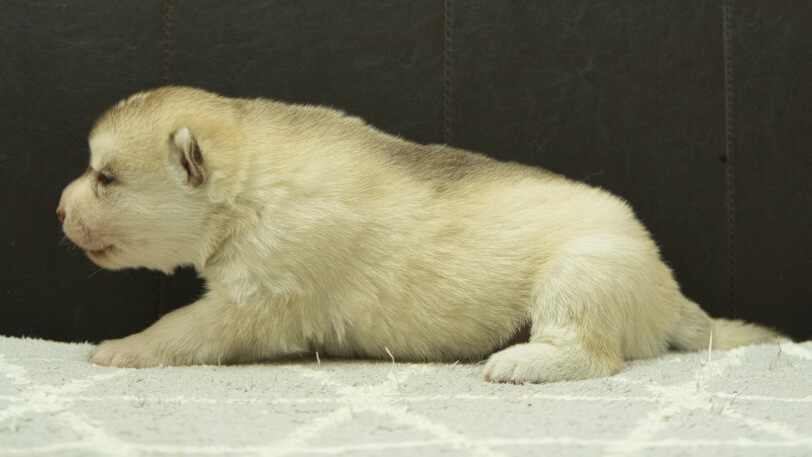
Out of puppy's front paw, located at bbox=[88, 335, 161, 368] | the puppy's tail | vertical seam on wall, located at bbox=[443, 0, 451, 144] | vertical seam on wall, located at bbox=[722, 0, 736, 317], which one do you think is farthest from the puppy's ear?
vertical seam on wall, located at bbox=[722, 0, 736, 317]

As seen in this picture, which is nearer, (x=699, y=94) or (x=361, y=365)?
(x=361, y=365)

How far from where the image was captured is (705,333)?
2.53 meters

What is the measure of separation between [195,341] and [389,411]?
81cm

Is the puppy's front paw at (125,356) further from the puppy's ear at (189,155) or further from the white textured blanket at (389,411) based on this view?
the puppy's ear at (189,155)

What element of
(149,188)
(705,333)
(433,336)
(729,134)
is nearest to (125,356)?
(149,188)

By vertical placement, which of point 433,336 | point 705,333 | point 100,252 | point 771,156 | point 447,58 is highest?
point 447,58

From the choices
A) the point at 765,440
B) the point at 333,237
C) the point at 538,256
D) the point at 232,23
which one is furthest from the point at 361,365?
the point at 232,23

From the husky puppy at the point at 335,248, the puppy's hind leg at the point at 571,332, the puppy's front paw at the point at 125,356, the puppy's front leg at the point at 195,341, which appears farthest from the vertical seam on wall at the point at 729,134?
the puppy's front paw at the point at 125,356

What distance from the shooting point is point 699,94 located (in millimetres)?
2973

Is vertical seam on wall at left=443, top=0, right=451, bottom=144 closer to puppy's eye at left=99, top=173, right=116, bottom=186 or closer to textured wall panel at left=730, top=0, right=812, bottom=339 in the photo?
textured wall panel at left=730, top=0, right=812, bottom=339

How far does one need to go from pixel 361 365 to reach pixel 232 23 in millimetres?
1404

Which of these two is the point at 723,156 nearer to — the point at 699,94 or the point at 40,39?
the point at 699,94

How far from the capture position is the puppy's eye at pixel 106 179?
2156mm

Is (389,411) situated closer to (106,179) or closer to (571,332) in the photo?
(571,332)
